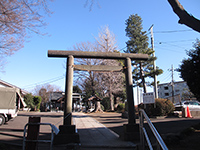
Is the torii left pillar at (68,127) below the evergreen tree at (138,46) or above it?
below

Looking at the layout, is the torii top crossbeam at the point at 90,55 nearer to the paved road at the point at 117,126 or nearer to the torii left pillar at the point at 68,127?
the torii left pillar at the point at 68,127

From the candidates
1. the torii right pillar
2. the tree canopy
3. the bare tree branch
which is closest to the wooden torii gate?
the torii right pillar

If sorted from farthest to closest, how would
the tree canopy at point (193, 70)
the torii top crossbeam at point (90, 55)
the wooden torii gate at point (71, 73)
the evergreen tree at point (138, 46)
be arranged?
the evergreen tree at point (138, 46) < the tree canopy at point (193, 70) < the torii top crossbeam at point (90, 55) < the wooden torii gate at point (71, 73)

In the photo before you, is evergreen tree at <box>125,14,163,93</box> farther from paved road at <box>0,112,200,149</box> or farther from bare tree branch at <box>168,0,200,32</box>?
bare tree branch at <box>168,0,200,32</box>

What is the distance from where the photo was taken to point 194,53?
9383 mm

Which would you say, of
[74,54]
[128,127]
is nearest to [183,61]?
[128,127]

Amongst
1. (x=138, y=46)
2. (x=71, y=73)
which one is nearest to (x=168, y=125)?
(x=71, y=73)

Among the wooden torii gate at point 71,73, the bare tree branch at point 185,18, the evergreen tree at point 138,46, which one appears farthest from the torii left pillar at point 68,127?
the evergreen tree at point 138,46

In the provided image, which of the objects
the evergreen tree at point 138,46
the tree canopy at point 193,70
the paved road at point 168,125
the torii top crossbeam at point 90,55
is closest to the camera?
the torii top crossbeam at point 90,55

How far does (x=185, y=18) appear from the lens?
4.23 metres

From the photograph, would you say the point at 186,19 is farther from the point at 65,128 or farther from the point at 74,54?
the point at 65,128

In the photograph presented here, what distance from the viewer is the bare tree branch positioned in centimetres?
408

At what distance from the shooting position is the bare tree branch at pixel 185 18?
13.4 feet

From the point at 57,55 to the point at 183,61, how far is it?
8125 millimetres
